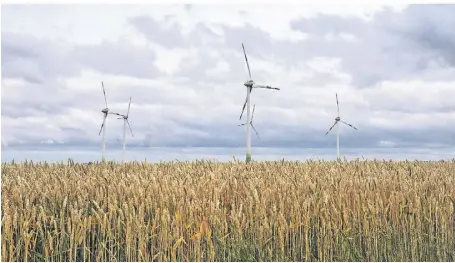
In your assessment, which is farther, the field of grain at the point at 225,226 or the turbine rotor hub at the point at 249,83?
the turbine rotor hub at the point at 249,83

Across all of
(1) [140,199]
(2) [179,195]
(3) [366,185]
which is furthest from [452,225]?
(1) [140,199]

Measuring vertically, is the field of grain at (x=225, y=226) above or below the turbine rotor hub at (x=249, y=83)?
below

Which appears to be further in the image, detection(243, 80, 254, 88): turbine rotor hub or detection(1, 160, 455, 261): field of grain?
detection(243, 80, 254, 88): turbine rotor hub

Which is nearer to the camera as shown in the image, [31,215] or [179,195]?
[31,215]

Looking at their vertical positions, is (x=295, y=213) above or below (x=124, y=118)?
below

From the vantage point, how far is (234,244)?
6449 millimetres

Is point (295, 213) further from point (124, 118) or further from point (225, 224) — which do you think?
point (124, 118)

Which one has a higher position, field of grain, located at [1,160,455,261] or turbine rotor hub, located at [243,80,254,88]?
turbine rotor hub, located at [243,80,254,88]

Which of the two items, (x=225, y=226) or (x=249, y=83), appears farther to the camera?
(x=249, y=83)

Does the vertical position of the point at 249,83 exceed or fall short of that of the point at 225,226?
it exceeds it

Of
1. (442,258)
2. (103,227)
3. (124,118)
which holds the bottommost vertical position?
(442,258)

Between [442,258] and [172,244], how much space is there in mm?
3739

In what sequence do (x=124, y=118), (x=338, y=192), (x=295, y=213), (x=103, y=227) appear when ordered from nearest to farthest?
1. (x=103, y=227)
2. (x=295, y=213)
3. (x=338, y=192)
4. (x=124, y=118)

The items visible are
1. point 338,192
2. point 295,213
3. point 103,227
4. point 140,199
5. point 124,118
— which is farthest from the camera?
point 124,118
